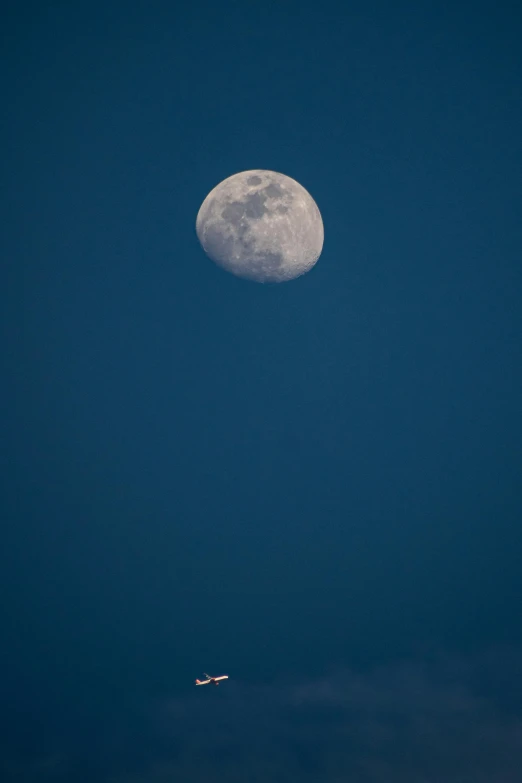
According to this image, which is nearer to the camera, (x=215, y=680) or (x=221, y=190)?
(x=221, y=190)

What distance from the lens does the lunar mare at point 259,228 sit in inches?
1272

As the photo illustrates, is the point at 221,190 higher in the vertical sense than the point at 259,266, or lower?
higher

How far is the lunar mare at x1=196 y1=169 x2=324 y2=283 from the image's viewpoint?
106 ft

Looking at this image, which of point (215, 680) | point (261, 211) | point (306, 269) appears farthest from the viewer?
point (215, 680)

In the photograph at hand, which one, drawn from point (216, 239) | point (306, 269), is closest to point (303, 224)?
point (306, 269)

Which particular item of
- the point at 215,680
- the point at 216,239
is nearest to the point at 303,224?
the point at 216,239

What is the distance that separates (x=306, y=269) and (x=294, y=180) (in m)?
6.03

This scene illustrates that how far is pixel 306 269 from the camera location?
3528 centimetres

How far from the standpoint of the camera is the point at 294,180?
119ft

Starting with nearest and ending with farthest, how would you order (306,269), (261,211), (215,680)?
(261,211) < (306,269) < (215,680)

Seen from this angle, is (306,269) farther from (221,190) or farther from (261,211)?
(221,190)

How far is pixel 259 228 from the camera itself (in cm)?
3209

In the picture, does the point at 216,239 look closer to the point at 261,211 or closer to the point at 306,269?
the point at 261,211

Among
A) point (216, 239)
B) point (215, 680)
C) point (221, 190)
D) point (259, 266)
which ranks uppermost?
point (221, 190)
